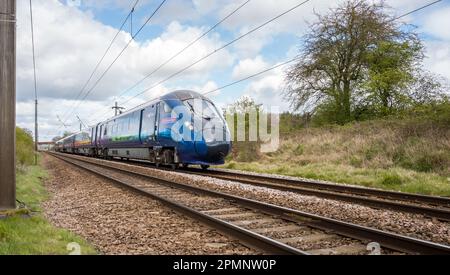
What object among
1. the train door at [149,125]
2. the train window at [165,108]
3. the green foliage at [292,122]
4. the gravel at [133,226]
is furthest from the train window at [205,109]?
the green foliage at [292,122]

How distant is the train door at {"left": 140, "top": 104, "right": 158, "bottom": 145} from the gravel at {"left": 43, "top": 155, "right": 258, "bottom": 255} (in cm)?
793

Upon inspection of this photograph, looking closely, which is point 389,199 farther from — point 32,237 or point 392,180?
point 32,237

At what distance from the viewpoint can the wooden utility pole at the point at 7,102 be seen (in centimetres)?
638

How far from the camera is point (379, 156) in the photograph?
16172mm

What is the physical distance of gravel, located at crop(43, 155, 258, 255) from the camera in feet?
16.2

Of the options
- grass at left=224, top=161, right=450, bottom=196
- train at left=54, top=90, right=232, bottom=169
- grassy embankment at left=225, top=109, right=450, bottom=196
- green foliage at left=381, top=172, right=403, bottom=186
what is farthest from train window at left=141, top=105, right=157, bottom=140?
green foliage at left=381, top=172, right=403, bottom=186

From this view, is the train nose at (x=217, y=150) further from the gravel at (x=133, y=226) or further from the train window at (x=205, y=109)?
the gravel at (x=133, y=226)

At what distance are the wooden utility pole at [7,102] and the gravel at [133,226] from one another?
3.26ft

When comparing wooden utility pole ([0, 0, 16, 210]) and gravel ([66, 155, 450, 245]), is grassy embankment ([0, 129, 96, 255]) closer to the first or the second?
wooden utility pole ([0, 0, 16, 210])

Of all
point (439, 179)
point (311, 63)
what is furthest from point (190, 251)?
point (311, 63)

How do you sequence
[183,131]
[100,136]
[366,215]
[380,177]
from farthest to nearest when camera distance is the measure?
[100,136], [183,131], [380,177], [366,215]

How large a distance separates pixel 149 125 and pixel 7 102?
39.2 ft

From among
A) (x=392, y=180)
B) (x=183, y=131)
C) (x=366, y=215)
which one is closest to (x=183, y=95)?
(x=183, y=131)
